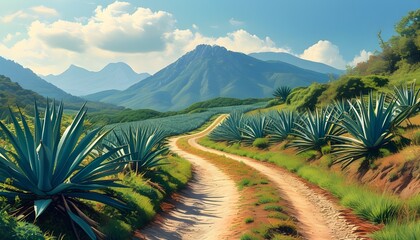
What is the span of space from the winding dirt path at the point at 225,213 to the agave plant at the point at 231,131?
1530 centimetres

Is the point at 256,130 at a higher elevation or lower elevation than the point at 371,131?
lower

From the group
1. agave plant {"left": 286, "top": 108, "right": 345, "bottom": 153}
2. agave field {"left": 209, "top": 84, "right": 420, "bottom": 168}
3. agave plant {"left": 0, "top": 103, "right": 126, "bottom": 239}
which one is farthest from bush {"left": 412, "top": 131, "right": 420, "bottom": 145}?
agave plant {"left": 0, "top": 103, "right": 126, "bottom": 239}

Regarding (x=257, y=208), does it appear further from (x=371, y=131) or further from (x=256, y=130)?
(x=256, y=130)

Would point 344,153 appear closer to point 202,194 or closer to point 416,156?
point 416,156

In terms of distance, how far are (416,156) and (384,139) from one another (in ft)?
7.07

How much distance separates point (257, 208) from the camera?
9.48m

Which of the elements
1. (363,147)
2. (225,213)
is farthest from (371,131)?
(225,213)

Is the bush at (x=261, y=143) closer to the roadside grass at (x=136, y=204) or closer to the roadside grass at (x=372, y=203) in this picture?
the roadside grass at (x=372, y=203)

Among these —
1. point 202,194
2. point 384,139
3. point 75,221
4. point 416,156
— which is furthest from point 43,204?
point 384,139

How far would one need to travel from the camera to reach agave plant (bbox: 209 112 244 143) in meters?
30.2

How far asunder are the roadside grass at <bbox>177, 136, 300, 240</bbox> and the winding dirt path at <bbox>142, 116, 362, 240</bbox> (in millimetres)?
284

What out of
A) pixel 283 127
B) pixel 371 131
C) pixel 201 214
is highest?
pixel 371 131

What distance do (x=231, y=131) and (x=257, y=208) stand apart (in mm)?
21819

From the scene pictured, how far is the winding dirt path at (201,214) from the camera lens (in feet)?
25.6
